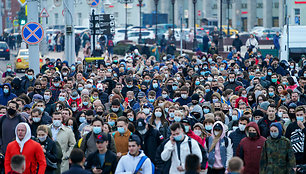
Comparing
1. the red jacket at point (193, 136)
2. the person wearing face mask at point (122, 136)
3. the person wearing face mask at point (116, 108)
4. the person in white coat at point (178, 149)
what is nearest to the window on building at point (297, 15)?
the person wearing face mask at point (116, 108)

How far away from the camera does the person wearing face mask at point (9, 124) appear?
12.6 m

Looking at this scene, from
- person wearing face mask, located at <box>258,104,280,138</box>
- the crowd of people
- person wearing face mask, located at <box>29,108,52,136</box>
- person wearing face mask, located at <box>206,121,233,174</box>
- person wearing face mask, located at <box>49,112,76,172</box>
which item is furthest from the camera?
person wearing face mask, located at <box>258,104,280,138</box>

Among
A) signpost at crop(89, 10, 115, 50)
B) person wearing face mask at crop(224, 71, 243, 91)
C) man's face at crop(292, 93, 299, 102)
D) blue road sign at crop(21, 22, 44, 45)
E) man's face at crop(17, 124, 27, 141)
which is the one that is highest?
signpost at crop(89, 10, 115, 50)

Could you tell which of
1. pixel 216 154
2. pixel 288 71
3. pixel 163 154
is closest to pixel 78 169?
pixel 163 154

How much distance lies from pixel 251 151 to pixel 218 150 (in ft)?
2.05

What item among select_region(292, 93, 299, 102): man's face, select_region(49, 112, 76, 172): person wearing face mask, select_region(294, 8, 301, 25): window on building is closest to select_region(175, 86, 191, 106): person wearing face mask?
select_region(292, 93, 299, 102): man's face

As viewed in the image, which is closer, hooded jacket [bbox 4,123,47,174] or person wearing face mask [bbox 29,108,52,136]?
hooded jacket [bbox 4,123,47,174]

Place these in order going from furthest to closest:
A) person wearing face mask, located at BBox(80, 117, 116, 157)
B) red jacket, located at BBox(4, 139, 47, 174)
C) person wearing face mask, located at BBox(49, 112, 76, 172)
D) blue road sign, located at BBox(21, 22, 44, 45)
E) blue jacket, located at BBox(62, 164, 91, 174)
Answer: blue road sign, located at BBox(21, 22, 44, 45)
person wearing face mask, located at BBox(49, 112, 76, 172)
person wearing face mask, located at BBox(80, 117, 116, 157)
red jacket, located at BBox(4, 139, 47, 174)
blue jacket, located at BBox(62, 164, 91, 174)

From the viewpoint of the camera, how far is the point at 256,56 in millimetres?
30797

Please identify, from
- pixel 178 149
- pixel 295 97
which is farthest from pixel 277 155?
pixel 295 97

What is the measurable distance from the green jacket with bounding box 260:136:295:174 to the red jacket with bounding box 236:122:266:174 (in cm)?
20

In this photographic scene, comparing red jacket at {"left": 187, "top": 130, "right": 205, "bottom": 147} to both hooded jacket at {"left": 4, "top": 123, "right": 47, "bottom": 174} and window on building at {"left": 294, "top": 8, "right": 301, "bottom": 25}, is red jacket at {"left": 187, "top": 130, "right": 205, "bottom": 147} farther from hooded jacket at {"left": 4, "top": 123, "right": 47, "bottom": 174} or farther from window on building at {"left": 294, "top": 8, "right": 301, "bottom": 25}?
window on building at {"left": 294, "top": 8, "right": 301, "bottom": 25}

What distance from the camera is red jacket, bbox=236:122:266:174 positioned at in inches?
434

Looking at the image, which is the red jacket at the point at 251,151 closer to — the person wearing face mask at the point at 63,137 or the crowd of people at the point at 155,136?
the crowd of people at the point at 155,136
